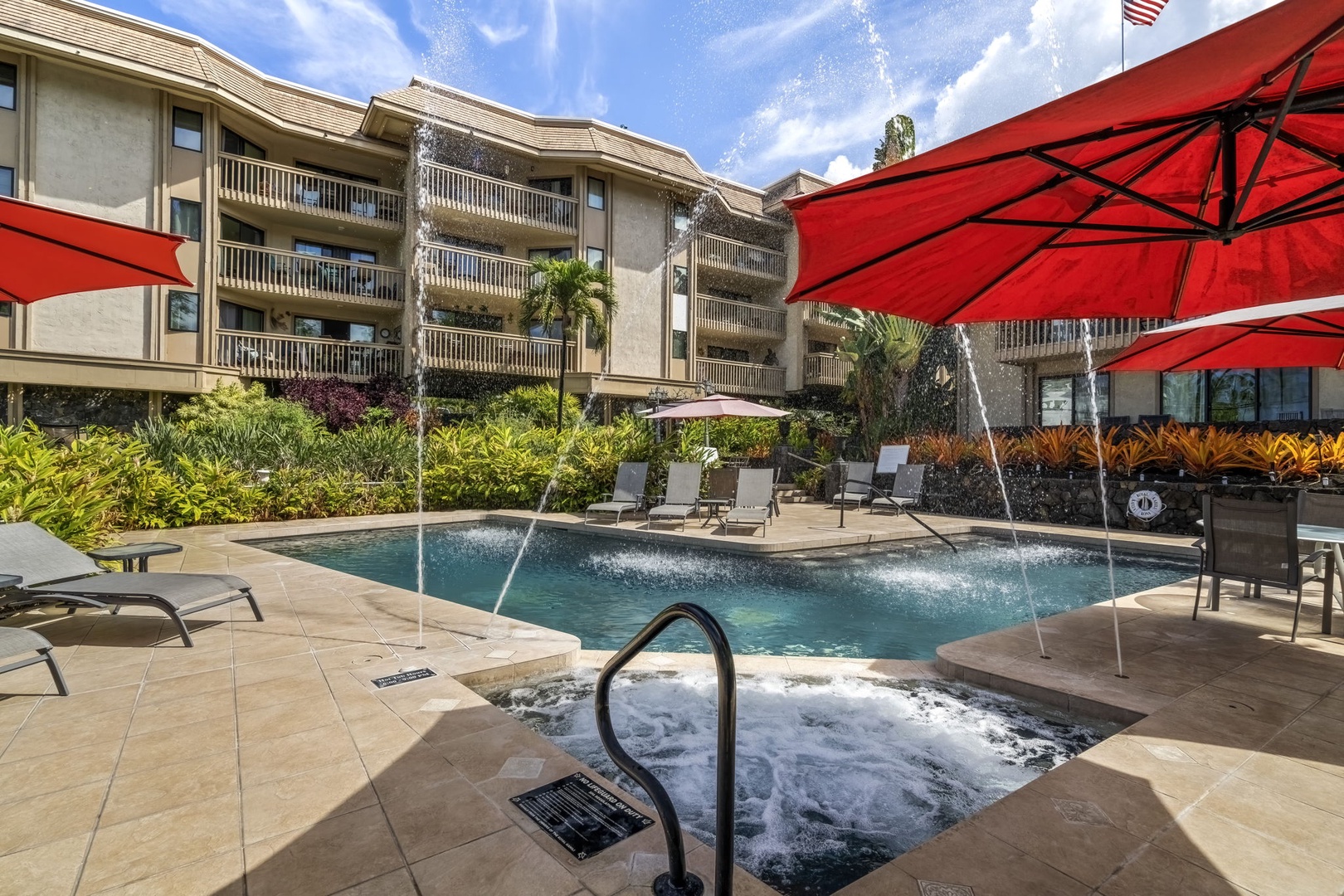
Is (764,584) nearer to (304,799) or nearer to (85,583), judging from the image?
(304,799)

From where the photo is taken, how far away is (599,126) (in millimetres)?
21031

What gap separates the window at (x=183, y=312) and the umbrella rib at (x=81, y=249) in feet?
45.3

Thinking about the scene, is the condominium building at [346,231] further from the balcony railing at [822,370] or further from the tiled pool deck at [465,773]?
the tiled pool deck at [465,773]

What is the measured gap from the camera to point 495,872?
1.97 meters

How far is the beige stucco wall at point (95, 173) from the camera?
14.2 meters

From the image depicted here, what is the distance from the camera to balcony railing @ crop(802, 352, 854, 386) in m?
23.8

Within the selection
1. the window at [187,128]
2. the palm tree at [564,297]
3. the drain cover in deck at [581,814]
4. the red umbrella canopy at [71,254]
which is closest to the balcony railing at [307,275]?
the window at [187,128]

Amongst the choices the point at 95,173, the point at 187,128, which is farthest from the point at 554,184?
the point at 95,173

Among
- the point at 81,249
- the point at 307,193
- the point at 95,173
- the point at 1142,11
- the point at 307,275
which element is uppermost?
the point at 307,193

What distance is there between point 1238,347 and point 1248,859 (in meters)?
5.00

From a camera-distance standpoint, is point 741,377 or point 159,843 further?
point 741,377

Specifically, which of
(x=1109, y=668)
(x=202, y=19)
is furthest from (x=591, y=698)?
(x=202, y=19)

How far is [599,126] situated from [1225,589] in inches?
815

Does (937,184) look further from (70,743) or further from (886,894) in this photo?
(70,743)
